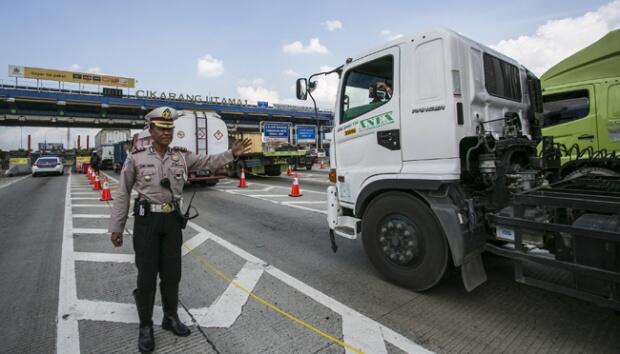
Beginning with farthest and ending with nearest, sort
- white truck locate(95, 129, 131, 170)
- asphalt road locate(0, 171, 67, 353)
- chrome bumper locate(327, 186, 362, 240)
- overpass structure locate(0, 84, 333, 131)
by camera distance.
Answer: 1. overpass structure locate(0, 84, 333, 131)
2. white truck locate(95, 129, 131, 170)
3. chrome bumper locate(327, 186, 362, 240)
4. asphalt road locate(0, 171, 67, 353)

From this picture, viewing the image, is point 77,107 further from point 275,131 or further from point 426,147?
point 426,147

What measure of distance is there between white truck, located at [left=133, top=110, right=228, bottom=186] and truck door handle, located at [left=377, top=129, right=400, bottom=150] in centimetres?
1003

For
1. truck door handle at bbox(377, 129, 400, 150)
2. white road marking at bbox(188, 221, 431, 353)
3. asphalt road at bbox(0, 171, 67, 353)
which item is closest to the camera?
white road marking at bbox(188, 221, 431, 353)

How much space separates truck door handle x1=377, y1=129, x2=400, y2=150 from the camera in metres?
3.39

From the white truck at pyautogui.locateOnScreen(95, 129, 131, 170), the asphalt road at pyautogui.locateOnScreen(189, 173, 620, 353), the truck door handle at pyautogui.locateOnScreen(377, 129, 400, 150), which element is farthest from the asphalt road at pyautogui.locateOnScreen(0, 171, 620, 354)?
the white truck at pyautogui.locateOnScreen(95, 129, 131, 170)

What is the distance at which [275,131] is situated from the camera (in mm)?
25234

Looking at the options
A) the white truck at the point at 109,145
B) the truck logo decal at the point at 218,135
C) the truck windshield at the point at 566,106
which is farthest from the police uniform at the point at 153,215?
the white truck at the point at 109,145

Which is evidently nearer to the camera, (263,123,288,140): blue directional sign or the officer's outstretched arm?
the officer's outstretched arm

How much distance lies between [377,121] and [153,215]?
2.38m

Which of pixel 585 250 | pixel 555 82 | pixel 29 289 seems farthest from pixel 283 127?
pixel 585 250

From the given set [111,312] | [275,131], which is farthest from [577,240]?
[275,131]

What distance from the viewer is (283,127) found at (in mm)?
25641

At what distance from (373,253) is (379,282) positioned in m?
0.34

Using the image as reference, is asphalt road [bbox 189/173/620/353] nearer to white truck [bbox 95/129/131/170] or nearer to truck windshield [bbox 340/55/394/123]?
truck windshield [bbox 340/55/394/123]
